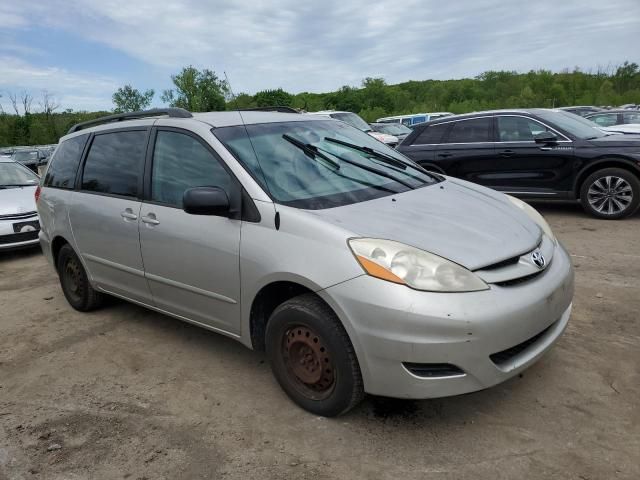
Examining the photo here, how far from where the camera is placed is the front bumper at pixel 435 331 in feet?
8.14

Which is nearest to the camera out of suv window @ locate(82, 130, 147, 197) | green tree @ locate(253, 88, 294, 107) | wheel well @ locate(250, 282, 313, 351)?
wheel well @ locate(250, 282, 313, 351)

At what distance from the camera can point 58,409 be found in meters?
3.34

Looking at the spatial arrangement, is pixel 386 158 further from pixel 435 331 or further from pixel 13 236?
pixel 13 236

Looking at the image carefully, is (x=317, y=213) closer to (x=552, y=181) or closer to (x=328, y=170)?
(x=328, y=170)

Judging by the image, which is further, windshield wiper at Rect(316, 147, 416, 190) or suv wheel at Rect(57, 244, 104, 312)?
suv wheel at Rect(57, 244, 104, 312)

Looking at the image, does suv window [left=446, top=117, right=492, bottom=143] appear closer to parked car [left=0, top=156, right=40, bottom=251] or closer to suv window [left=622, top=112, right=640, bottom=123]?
parked car [left=0, top=156, right=40, bottom=251]

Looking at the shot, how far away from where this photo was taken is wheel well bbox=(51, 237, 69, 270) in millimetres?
4984

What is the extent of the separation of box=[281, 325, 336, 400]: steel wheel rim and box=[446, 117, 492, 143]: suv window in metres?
6.41

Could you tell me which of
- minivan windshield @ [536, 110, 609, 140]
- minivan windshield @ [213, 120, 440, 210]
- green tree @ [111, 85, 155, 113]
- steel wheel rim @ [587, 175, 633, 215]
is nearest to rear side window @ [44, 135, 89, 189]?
minivan windshield @ [213, 120, 440, 210]

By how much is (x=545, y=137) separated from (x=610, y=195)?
121cm

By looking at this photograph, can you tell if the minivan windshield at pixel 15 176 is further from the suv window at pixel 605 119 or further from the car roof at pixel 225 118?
the suv window at pixel 605 119

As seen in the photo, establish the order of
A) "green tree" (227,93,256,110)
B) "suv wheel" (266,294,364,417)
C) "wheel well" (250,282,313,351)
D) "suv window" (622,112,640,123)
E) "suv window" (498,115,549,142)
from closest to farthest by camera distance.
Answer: "suv wheel" (266,294,364,417) → "wheel well" (250,282,313,351) → "green tree" (227,93,256,110) → "suv window" (498,115,549,142) → "suv window" (622,112,640,123)

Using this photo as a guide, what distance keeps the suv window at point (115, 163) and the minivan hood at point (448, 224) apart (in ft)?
5.83

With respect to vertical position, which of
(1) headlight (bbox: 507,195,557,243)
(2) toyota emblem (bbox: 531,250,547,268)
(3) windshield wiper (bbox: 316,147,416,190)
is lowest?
(2) toyota emblem (bbox: 531,250,547,268)
